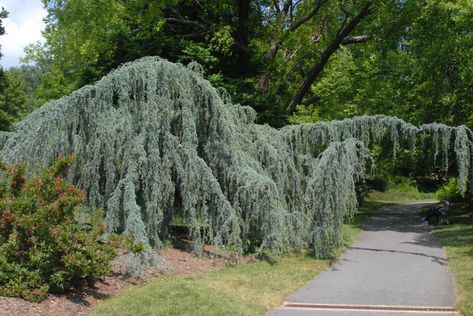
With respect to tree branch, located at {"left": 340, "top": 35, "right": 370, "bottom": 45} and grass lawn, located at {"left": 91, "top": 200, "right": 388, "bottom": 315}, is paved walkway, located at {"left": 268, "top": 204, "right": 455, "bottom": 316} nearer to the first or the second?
grass lawn, located at {"left": 91, "top": 200, "right": 388, "bottom": 315}

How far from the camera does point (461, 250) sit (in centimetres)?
1272

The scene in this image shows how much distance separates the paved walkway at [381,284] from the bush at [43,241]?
2.89 m

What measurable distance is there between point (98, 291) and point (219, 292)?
6.24 ft

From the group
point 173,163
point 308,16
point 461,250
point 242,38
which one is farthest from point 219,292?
point 308,16

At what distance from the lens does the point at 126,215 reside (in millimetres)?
10102

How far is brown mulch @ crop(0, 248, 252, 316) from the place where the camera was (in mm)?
6855

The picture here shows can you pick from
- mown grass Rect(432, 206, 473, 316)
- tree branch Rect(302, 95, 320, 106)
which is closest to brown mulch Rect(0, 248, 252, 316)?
mown grass Rect(432, 206, 473, 316)

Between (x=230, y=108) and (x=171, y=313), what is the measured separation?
6.64 metres

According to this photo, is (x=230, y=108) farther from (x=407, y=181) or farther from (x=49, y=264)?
(x=407, y=181)

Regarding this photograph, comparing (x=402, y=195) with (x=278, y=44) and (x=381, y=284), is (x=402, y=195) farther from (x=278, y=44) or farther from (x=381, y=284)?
(x=381, y=284)

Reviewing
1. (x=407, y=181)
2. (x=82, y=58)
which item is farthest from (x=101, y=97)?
(x=407, y=181)

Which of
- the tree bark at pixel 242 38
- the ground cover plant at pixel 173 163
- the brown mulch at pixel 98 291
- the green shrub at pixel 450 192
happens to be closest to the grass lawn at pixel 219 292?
the brown mulch at pixel 98 291

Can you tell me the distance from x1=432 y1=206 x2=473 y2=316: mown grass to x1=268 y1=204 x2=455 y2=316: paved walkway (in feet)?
0.55

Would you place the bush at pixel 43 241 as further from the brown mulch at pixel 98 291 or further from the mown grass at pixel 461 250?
the mown grass at pixel 461 250
